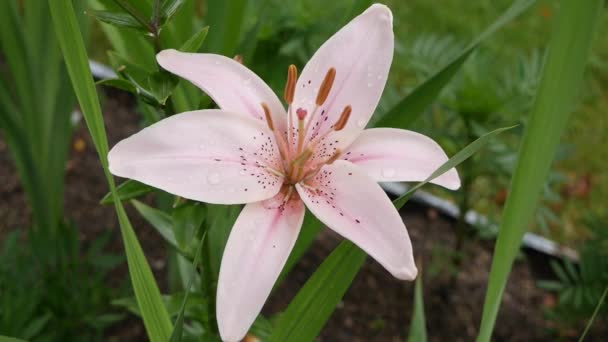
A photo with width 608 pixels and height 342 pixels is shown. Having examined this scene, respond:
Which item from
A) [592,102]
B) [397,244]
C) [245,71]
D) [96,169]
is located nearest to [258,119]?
[245,71]

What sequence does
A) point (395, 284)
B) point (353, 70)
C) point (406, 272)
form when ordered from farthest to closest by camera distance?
point (395, 284) < point (353, 70) < point (406, 272)

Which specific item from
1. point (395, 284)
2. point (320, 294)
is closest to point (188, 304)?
point (320, 294)

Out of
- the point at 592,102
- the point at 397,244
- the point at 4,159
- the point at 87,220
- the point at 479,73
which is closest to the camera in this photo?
the point at 397,244

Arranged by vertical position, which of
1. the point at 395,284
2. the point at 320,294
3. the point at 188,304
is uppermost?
the point at 320,294

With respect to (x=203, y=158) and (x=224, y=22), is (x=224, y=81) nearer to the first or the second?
(x=203, y=158)

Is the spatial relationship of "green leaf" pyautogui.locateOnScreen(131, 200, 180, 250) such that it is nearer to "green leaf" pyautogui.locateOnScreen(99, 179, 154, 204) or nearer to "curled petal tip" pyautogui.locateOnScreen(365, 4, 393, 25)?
"green leaf" pyautogui.locateOnScreen(99, 179, 154, 204)

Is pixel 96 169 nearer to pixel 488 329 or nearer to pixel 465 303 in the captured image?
pixel 465 303

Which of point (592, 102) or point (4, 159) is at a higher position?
point (4, 159)
